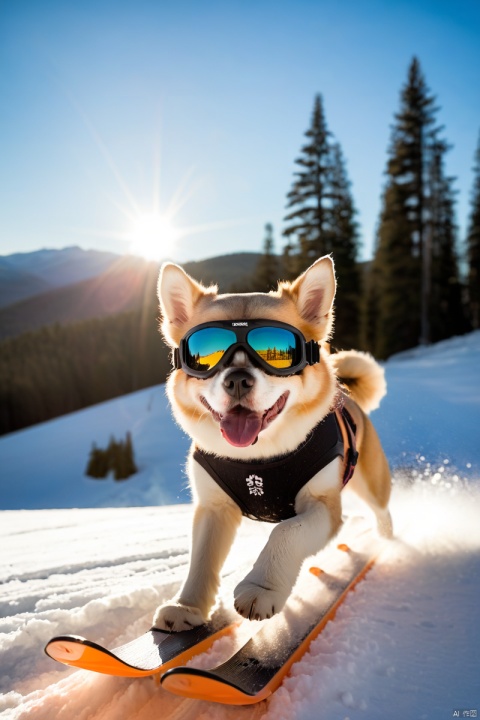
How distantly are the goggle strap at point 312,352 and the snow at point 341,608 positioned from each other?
128cm

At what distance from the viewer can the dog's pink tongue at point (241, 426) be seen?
246cm

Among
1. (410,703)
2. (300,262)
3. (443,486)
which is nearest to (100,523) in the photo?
(443,486)

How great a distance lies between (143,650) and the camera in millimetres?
2033

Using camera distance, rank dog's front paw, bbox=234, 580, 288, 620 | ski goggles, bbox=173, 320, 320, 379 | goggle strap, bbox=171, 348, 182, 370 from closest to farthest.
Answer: dog's front paw, bbox=234, 580, 288, 620, ski goggles, bbox=173, 320, 320, 379, goggle strap, bbox=171, 348, 182, 370

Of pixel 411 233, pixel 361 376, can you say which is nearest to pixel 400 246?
pixel 411 233

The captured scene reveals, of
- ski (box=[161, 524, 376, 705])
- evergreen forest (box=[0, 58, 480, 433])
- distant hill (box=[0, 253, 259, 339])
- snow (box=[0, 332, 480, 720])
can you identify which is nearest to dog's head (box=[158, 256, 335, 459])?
ski (box=[161, 524, 376, 705])

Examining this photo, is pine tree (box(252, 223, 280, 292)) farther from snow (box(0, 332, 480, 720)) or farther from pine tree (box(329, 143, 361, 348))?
snow (box(0, 332, 480, 720))

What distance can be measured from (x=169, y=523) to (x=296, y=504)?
3100 millimetres

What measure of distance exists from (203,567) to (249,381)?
3.16 feet

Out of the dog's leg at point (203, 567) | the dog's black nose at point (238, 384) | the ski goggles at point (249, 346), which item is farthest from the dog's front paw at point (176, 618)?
the ski goggles at point (249, 346)

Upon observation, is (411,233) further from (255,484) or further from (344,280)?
(255,484)

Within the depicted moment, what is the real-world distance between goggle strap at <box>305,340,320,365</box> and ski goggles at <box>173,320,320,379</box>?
2cm

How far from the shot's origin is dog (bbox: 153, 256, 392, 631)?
2.42 m

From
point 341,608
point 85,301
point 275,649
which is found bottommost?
point 341,608
